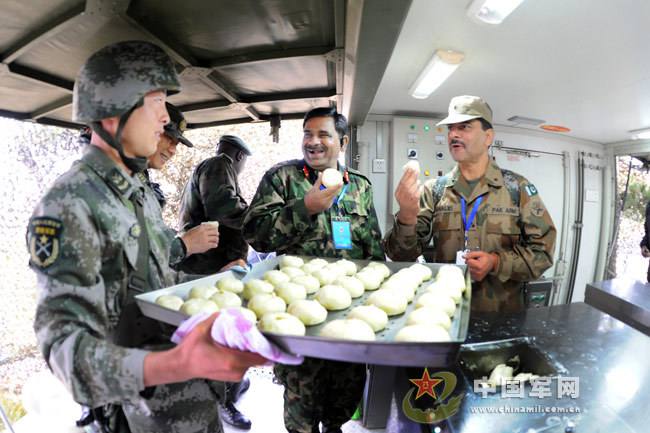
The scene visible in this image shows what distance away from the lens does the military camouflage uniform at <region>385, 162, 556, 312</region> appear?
211 cm

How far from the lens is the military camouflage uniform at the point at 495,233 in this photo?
6.92ft

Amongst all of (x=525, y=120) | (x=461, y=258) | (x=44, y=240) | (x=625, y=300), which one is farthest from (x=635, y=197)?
(x=44, y=240)

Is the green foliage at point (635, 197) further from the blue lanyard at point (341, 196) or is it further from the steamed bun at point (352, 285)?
the steamed bun at point (352, 285)

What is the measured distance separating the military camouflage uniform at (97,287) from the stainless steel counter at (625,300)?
98.1 inches

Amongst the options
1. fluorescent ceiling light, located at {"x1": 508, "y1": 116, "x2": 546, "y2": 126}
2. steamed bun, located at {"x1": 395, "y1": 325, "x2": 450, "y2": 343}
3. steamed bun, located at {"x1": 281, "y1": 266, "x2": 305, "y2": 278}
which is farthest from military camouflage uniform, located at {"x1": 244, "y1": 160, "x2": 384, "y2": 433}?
fluorescent ceiling light, located at {"x1": 508, "y1": 116, "x2": 546, "y2": 126}

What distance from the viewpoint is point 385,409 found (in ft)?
9.58

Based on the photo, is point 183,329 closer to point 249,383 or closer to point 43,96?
point 43,96

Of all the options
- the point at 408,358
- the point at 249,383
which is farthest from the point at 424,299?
the point at 249,383

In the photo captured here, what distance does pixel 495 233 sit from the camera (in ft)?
7.44

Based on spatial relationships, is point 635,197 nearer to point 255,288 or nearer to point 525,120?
point 525,120

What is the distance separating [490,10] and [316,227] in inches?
62.9

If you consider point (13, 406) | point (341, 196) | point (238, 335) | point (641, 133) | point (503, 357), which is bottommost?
point (13, 406)

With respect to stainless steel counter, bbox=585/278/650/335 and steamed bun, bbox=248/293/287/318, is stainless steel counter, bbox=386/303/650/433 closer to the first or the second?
stainless steel counter, bbox=585/278/650/335

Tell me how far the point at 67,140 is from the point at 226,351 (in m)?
5.43
